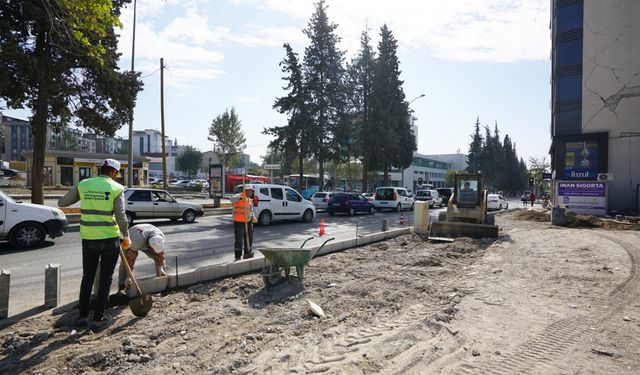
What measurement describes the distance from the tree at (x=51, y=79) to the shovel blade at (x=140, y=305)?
9.91 metres

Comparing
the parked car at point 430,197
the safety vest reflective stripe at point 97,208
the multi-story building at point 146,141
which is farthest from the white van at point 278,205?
the multi-story building at point 146,141

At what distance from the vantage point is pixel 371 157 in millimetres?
39344

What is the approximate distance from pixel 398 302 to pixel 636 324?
3120 millimetres

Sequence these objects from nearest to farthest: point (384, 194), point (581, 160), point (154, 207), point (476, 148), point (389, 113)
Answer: point (154, 207), point (384, 194), point (581, 160), point (389, 113), point (476, 148)

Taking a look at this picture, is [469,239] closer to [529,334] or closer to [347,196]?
[529,334]

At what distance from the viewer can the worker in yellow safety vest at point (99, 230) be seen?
197 inches

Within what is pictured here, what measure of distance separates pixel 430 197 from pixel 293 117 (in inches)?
539

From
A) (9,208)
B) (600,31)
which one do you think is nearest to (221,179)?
(9,208)

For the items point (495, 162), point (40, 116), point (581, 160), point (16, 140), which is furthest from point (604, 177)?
point (16, 140)

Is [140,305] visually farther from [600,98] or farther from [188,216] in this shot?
[600,98]

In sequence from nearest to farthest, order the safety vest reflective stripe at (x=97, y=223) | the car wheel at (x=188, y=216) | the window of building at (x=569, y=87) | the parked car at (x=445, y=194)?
the safety vest reflective stripe at (x=97, y=223)
the car wheel at (x=188, y=216)
the window of building at (x=569, y=87)
the parked car at (x=445, y=194)

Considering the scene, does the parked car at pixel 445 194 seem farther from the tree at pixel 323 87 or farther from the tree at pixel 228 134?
the tree at pixel 228 134

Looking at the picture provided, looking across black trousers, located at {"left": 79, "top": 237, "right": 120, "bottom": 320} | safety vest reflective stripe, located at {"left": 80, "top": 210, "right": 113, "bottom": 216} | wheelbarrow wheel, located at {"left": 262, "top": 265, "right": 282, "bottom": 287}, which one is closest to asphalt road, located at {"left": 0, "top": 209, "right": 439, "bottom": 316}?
black trousers, located at {"left": 79, "top": 237, "right": 120, "bottom": 320}

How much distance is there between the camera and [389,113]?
39.2 metres
